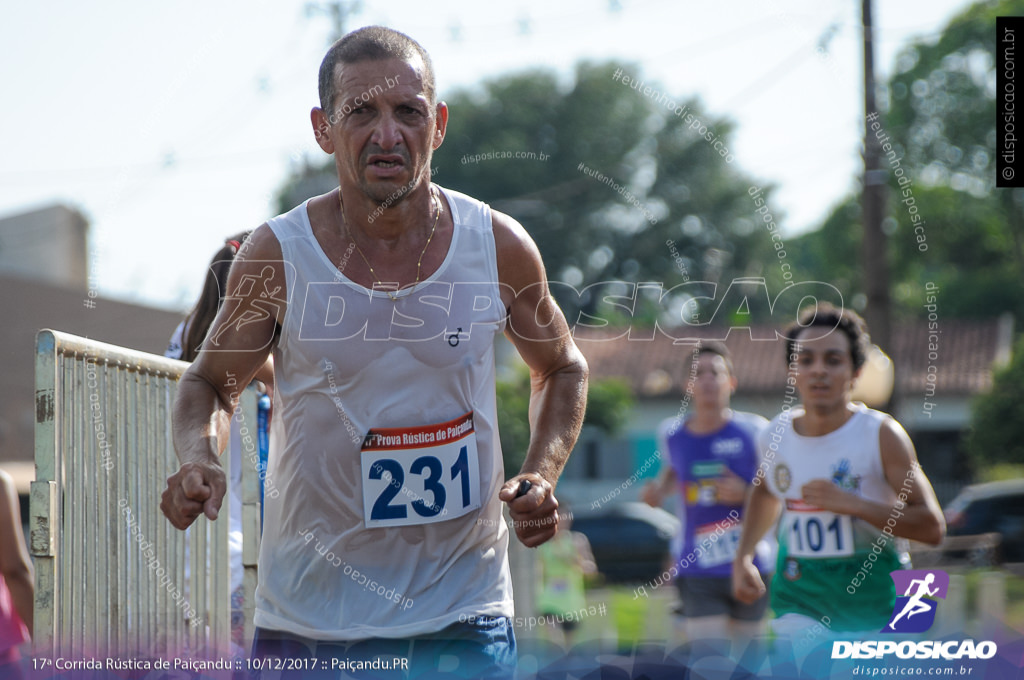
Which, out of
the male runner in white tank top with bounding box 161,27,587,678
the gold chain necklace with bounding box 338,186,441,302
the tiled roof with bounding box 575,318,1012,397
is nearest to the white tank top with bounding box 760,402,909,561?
the male runner in white tank top with bounding box 161,27,587,678

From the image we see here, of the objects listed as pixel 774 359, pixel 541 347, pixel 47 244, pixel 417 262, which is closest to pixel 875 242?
pixel 541 347

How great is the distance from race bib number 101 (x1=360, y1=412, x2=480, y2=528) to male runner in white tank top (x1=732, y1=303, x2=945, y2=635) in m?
2.12

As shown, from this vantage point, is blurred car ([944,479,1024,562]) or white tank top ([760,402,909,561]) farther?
blurred car ([944,479,1024,562])

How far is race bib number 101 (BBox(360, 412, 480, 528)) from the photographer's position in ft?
8.96

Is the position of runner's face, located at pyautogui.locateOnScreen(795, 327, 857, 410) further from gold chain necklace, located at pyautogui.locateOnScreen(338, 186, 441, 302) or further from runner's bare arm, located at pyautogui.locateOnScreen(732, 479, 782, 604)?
gold chain necklace, located at pyautogui.locateOnScreen(338, 186, 441, 302)

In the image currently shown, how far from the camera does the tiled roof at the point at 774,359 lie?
3052 cm

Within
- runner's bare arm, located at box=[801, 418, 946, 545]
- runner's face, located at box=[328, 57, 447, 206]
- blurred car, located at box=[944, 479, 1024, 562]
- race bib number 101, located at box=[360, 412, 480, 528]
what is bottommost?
blurred car, located at box=[944, 479, 1024, 562]

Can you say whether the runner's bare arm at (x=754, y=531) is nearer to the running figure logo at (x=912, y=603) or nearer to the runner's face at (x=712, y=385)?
the running figure logo at (x=912, y=603)

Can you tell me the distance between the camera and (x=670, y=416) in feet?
102

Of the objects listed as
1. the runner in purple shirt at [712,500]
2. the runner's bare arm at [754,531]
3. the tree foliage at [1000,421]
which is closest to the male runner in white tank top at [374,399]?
the runner's bare arm at [754,531]

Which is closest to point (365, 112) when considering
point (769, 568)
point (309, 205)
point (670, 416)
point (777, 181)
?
point (309, 205)

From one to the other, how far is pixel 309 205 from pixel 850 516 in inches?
102

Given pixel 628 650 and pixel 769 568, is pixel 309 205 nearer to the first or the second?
pixel 628 650

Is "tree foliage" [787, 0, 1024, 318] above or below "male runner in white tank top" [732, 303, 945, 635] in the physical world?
above
